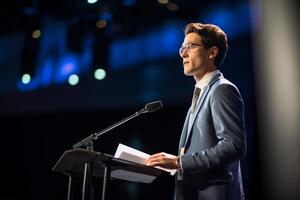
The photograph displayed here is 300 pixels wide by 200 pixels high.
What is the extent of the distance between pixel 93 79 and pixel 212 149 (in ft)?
8.52

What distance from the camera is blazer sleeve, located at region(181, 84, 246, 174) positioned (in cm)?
167

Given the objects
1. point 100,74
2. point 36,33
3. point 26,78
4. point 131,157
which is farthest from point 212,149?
point 36,33

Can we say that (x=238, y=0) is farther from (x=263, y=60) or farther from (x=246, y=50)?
(x=263, y=60)

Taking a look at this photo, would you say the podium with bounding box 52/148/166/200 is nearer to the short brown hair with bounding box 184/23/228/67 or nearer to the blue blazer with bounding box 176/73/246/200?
the blue blazer with bounding box 176/73/246/200

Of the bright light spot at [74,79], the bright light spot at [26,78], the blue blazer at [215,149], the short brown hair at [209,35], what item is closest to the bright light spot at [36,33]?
the bright light spot at [26,78]

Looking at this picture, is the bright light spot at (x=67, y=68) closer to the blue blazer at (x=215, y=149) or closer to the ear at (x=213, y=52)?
the ear at (x=213, y=52)

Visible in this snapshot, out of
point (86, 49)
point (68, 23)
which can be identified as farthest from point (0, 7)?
point (86, 49)

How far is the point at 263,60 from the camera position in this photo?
6.36 ft

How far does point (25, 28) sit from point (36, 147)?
1.24 meters

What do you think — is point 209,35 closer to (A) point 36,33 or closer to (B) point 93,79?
(B) point 93,79

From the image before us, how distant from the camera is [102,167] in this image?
1.83m

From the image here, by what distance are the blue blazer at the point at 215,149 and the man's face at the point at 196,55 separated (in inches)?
7.9

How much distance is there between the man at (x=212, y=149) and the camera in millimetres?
1681

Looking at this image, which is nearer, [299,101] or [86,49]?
[299,101]
